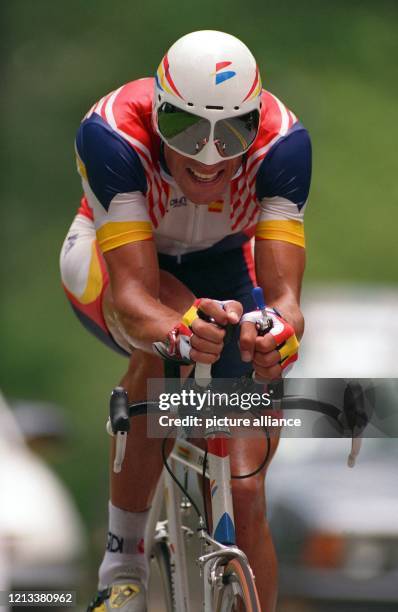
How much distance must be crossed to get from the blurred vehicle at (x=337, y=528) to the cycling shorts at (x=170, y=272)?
2417 millimetres

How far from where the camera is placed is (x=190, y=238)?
19.6 ft

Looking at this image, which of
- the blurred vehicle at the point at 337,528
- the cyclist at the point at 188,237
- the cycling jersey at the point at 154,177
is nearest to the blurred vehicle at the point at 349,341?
the blurred vehicle at the point at 337,528

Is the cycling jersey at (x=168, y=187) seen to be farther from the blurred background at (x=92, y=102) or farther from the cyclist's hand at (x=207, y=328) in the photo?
the blurred background at (x=92, y=102)

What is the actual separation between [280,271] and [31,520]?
9.43 feet

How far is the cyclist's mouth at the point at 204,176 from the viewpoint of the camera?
17.8ft

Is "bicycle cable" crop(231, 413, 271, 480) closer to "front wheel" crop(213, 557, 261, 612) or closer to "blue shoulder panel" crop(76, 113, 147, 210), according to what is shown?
"front wheel" crop(213, 557, 261, 612)

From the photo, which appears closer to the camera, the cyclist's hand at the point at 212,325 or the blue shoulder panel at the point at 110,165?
the cyclist's hand at the point at 212,325

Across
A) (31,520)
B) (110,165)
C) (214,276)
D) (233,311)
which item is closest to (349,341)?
(31,520)

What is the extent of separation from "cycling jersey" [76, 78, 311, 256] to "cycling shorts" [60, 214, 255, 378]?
337 mm

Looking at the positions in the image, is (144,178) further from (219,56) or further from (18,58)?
(18,58)

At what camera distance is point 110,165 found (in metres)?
Answer: 5.53

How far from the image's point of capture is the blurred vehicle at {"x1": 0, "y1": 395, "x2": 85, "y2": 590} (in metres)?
7.32

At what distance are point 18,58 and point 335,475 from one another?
39.8 feet

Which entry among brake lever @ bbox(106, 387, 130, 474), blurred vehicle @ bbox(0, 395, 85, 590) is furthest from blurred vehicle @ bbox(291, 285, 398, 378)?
brake lever @ bbox(106, 387, 130, 474)
